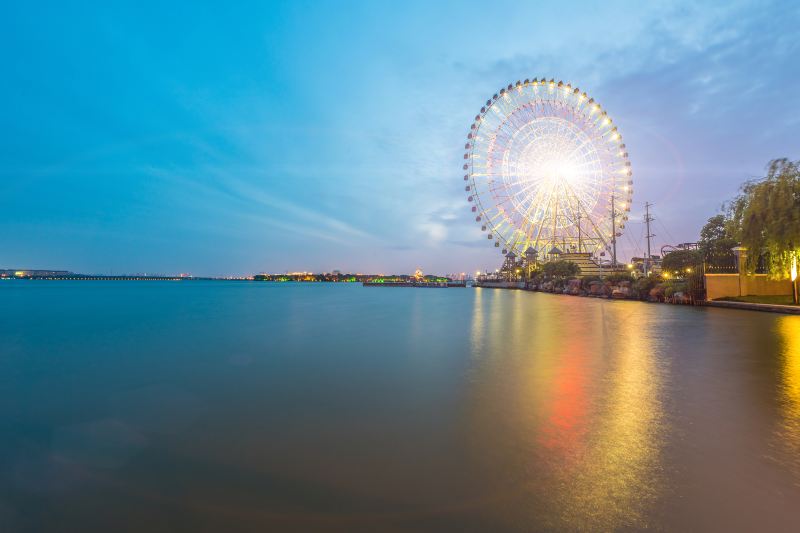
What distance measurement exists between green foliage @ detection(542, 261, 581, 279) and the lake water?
74.3 m

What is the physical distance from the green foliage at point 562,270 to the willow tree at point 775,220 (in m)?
52.1

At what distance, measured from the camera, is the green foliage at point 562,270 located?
87.2m

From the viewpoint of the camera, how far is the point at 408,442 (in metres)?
7.50

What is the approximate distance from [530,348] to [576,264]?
80564 millimetres

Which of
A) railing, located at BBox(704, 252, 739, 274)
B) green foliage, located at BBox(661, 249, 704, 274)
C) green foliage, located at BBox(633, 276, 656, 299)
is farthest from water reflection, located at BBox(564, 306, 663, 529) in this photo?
green foliage, located at BBox(661, 249, 704, 274)

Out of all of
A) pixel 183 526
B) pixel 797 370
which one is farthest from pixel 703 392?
pixel 183 526

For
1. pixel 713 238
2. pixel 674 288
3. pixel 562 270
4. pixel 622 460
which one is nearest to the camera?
pixel 622 460

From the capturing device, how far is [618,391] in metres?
10.7

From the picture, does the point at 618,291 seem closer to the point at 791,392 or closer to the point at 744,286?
the point at 744,286

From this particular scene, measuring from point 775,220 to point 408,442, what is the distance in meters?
35.5

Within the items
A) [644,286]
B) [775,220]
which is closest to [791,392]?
[775,220]

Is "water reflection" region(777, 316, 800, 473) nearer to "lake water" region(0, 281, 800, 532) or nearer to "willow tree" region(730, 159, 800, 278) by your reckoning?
"lake water" region(0, 281, 800, 532)

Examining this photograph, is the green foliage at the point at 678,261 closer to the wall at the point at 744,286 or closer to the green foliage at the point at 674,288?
the green foliage at the point at 674,288

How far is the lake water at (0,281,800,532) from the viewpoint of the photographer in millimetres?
5109
